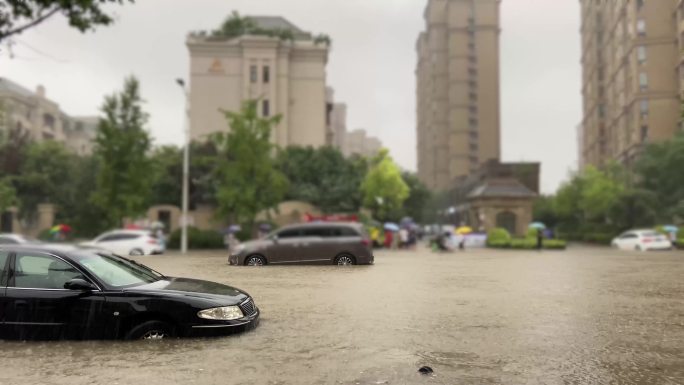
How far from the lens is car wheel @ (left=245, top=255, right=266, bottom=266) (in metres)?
17.9

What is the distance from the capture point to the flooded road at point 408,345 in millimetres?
6117

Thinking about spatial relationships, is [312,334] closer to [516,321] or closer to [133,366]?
[133,366]

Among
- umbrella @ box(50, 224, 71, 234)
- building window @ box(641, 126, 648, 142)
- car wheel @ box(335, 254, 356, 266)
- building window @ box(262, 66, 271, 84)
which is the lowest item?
car wheel @ box(335, 254, 356, 266)

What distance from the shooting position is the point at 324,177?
52.7 m

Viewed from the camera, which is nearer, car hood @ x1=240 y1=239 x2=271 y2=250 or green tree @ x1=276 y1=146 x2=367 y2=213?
car hood @ x1=240 y1=239 x2=271 y2=250

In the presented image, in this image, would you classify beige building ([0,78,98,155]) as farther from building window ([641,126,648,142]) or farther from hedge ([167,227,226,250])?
building window ([641,126,648,142])

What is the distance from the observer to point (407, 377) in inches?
236

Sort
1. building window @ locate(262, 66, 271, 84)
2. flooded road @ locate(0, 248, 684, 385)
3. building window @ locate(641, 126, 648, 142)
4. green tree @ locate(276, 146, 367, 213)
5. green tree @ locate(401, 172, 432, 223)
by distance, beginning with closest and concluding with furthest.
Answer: flooded road @ locate(0, 248, 684, 385) < green tree @ locate(276, 146, 367, 213) < building window @ locate(641, 126, 648, 142) < building window @ locate(262, 66, 271, 84) < green tree @ locate(401, 172, 432, 223)

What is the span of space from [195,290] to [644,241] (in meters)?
34.7

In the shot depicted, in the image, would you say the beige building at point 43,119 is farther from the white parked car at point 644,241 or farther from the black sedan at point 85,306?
the black sedan at point 85,306

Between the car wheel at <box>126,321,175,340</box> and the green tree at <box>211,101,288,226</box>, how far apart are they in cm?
2820

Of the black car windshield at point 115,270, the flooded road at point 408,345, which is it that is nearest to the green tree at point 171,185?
the flooded road at point 408,345

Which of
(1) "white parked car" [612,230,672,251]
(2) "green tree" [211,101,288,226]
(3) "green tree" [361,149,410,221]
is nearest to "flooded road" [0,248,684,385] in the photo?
(2) "green tree" [211,101,288,226]

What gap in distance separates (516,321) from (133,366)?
5.57m
